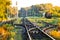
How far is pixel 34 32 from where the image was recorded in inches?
221

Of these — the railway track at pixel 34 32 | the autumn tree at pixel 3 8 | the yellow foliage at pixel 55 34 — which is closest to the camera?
the yellow foliage at pixel 55 34

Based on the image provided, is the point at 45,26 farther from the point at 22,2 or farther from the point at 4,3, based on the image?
the point at 4,3

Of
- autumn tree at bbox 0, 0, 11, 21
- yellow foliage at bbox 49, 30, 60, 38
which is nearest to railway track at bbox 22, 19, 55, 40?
yellow foliage at bbox 49, 30, 60, 38

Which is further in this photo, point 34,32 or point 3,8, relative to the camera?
point 34,32

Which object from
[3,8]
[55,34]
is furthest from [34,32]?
[3,8]

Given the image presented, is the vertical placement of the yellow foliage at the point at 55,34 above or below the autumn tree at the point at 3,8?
below

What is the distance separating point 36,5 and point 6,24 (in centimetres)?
126

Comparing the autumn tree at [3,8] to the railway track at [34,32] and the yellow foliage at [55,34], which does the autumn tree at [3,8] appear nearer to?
the railway track at [34,32]

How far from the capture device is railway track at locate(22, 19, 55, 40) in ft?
16.3

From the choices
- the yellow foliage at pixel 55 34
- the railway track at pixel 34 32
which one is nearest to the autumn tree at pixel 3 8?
the railway track at pixel 34 32

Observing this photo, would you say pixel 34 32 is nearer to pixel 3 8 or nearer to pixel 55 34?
pixel 55 34

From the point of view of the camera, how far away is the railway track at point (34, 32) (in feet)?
16.3

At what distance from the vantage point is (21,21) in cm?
562

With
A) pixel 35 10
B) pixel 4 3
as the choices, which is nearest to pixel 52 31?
pixel 35 10
